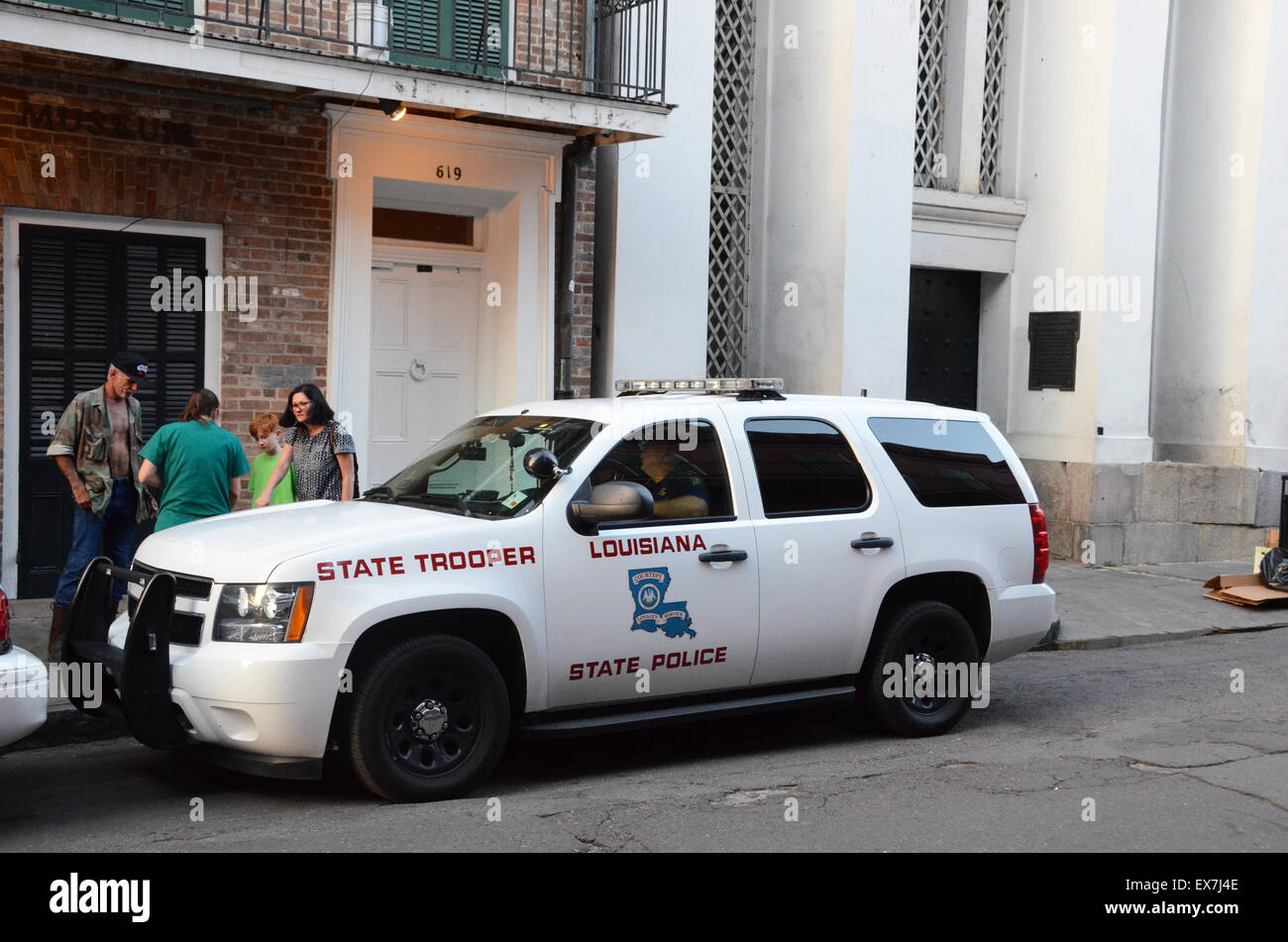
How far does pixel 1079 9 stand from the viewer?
49.5ft

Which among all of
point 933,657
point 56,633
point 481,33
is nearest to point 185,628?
point 56,633

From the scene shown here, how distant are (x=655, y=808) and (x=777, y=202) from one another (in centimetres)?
916

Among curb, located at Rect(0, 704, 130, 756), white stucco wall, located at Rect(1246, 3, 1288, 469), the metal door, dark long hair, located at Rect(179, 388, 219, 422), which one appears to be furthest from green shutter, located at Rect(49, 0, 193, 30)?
white stucco wall, located at Rect(1246, 3, 1288, 469)

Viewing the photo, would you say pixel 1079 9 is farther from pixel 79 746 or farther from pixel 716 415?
pixel 79 746

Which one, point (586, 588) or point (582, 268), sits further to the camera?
point (582, 268)

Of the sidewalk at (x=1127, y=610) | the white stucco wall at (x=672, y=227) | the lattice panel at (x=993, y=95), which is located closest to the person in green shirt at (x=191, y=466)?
the sidewalk at (x=1127, y=610)

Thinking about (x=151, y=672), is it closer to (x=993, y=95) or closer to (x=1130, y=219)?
(x=1130, y=219)

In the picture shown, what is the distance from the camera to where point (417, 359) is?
11.9 meters

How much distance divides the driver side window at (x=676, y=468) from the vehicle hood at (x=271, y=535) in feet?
2.70

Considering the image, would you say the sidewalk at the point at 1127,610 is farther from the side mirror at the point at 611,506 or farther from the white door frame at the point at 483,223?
the side mirror at the point at 611,506

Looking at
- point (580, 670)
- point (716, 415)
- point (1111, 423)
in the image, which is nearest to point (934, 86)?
point (1111, 423)

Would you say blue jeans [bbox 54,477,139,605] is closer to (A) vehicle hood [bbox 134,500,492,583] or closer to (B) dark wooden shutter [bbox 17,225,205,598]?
(B) dark wooden shutter [bbox 17,225,205,598]

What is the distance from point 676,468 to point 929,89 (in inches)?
385

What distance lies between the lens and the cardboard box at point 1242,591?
1223cm
